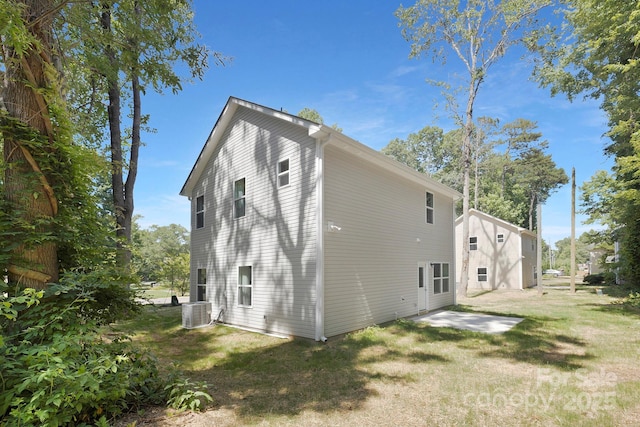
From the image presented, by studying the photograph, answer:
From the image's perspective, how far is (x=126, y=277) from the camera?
4.23 meters

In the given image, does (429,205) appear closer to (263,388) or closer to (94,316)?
(263,388)

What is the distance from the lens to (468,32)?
18.9m

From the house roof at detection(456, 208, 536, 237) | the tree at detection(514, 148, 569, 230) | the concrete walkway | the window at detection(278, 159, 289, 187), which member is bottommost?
the concrete walkway

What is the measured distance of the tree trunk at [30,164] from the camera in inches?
141

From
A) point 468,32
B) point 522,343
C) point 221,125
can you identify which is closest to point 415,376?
point 522,343

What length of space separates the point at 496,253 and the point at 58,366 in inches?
1055

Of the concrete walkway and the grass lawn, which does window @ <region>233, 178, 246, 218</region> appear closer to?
the grass lawn

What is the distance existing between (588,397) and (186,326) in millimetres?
10408

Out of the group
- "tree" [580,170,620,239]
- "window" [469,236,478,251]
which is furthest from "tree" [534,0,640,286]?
"window" [469,236,478,251]

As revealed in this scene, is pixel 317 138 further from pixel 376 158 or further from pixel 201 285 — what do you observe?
pixel 201 285

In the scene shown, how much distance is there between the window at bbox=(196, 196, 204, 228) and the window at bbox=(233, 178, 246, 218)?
2.62m

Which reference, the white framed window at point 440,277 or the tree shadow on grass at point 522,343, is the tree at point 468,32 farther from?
the tree shadow on grass at point 522,343

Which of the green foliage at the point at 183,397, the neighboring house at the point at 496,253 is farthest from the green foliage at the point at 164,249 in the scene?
the neighboring house at the point at 496,253

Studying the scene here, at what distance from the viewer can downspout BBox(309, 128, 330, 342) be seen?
8.05 m
